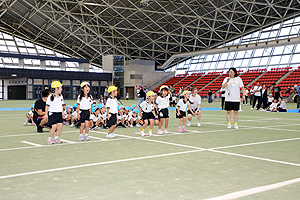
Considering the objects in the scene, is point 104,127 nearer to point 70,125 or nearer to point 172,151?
point 70,125

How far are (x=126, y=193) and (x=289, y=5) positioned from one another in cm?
4929

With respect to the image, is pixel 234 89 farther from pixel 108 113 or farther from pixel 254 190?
pixel 254 190

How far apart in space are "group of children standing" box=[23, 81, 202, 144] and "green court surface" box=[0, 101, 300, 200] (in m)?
0.60

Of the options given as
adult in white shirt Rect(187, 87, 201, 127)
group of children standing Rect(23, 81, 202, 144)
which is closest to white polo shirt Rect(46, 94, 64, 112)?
group of children standing Rect(23, 81, 202, 144)

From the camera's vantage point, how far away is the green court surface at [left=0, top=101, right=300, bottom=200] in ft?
12.9

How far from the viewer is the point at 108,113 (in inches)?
350

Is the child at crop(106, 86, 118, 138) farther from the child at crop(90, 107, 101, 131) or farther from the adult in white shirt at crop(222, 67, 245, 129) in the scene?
the adult in white shirt at crop(222, 67, 245, 129)

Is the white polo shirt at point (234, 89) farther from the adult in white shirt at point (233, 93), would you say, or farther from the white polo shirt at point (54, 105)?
the white polo shirt at point (54, 105)

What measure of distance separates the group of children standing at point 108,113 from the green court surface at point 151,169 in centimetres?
60

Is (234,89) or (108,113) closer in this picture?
(108,113)

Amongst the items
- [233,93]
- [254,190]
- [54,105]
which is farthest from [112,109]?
[254,190]

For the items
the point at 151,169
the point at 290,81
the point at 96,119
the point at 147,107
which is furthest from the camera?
the point at 290,81

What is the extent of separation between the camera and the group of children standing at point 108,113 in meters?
8.02

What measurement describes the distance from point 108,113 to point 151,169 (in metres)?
4.01
